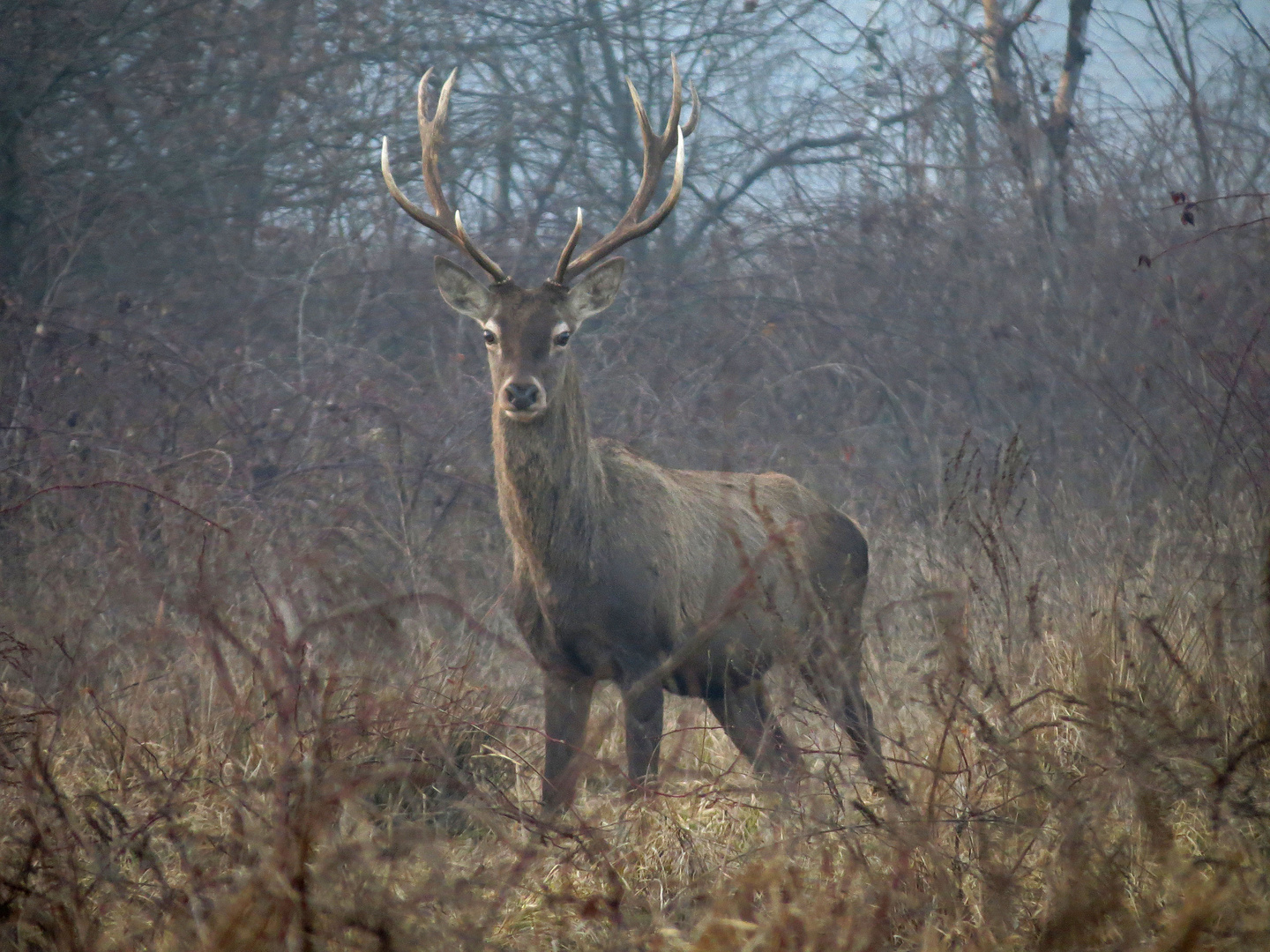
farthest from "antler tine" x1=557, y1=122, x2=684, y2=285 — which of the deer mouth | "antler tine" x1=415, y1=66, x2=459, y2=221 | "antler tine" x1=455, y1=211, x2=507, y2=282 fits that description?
the deer mouth

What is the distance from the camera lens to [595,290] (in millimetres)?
6113

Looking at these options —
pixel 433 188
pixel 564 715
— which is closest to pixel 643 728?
pixel 564 715

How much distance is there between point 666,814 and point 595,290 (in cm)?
313

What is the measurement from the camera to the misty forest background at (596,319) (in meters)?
6.30

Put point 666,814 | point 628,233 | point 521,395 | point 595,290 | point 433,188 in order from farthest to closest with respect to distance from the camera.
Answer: point 433,188, point 595,290, point 628,233, point 521,395, point 666,814

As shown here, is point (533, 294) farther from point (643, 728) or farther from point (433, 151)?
point (643, 728)

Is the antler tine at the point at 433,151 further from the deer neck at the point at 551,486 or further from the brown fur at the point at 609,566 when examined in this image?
the deer neck at the point at 551,486

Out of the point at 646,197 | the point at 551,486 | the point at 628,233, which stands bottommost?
the point at 551,486

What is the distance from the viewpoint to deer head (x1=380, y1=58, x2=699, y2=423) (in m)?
5.32

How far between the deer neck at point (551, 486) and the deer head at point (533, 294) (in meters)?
0.09

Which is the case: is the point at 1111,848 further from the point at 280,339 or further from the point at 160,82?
the point at 160,82

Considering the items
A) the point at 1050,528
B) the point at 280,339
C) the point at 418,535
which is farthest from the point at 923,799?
the point at 280,339

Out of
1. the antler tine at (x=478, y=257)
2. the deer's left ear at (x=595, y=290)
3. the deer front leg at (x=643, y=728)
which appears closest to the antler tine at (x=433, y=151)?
the antler tine at (x=478, y=257)

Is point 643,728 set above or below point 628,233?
below
